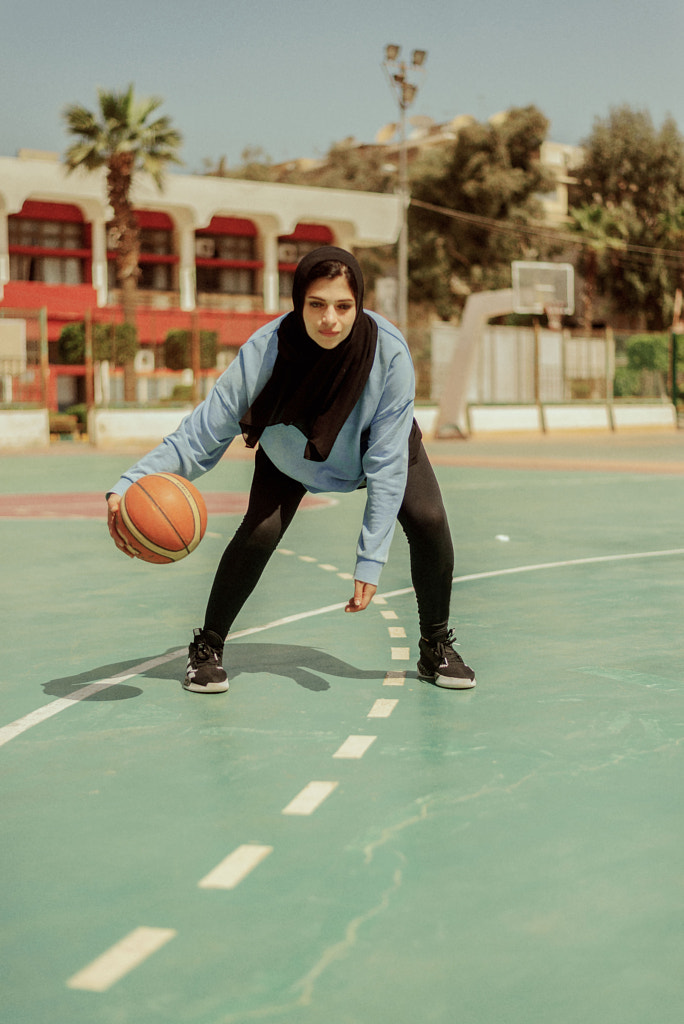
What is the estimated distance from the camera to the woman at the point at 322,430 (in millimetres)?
5105

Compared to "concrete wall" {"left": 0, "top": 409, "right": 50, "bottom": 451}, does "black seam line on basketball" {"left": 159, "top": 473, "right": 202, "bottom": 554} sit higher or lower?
higher

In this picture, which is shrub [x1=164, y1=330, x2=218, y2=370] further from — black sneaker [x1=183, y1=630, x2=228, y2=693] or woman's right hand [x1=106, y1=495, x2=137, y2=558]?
woman's right hand [x1=106, y1=495, x2=137, y2=558]

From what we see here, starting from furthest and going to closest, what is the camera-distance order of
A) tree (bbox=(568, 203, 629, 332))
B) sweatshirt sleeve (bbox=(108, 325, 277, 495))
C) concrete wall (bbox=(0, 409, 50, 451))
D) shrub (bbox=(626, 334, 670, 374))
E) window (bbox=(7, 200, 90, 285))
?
1. tree (bbox=(568, 203, 629, 332))
2. window (bbox=(7, 200, 90, 285))
3. shrub (bbox=(626, 334, 670, 374))
4. concrete wall (bbox=(0, 409, 50, 451))
5. sweatshirt sleeve (bbox=(108, 325, 277, 495))

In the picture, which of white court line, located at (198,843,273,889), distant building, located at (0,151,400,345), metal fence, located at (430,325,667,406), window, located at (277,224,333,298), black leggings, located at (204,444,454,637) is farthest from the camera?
window, located at (277,224,333,298)

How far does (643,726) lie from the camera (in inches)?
207

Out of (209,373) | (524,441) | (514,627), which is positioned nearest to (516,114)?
(209,373)

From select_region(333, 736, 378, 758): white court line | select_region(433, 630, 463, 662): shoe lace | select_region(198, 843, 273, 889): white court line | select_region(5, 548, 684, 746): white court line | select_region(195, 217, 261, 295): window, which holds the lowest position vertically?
select_region(5, 548, 684, 746): white court line

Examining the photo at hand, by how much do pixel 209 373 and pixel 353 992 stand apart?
3783cm

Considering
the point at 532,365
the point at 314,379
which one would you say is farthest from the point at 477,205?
the point at 314,379

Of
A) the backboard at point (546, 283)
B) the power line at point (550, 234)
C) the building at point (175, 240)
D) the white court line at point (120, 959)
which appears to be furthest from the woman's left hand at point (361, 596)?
the power line at point (550, 234)

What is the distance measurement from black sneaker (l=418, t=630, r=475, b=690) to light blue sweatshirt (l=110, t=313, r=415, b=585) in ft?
2.58

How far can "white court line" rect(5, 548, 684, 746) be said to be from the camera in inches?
213

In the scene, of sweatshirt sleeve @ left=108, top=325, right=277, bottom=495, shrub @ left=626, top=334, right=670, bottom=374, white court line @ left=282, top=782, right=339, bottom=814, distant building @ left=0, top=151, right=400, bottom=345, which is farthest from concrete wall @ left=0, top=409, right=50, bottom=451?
white court line @ left=282, top=782, right=339, bottom=814

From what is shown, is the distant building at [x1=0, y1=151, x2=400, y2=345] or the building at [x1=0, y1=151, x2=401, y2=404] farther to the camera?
the distant building at [x1=0, y1=151, x2=400, y2=345]
